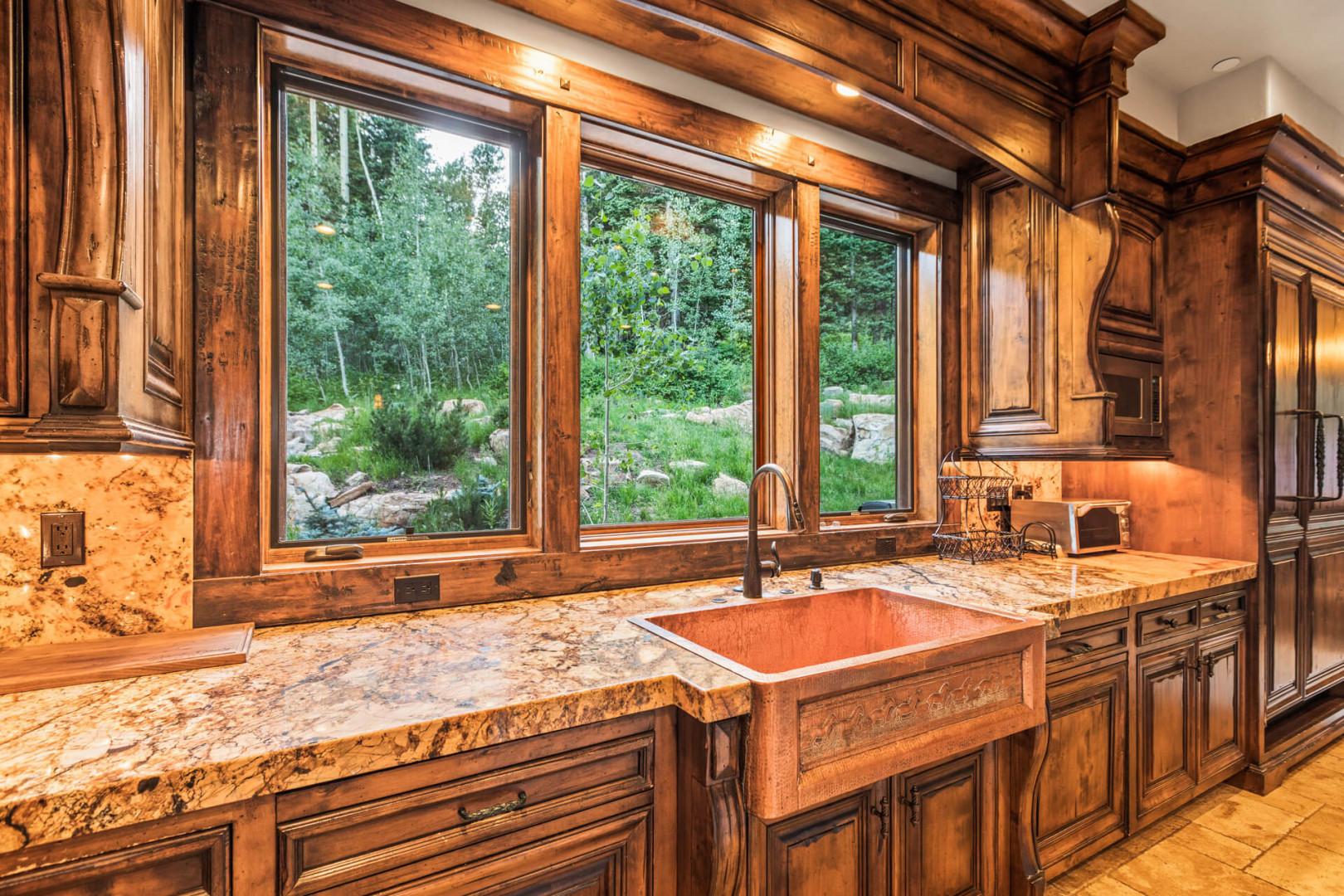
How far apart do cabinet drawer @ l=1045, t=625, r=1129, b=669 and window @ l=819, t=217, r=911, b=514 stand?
864mm

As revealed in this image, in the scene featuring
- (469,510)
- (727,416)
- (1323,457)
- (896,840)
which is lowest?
(896,840)

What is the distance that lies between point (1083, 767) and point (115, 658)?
2455mm

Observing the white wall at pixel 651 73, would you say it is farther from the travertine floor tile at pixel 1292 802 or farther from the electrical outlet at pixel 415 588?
the travertine floor tile at pixel 1292 802

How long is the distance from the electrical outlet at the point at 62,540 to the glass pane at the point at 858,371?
212cm

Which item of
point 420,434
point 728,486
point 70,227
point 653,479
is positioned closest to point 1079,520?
point 728,486

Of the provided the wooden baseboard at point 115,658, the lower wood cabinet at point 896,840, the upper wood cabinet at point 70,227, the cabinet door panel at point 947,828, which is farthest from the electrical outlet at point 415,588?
the cabinet door panel at point 947,828

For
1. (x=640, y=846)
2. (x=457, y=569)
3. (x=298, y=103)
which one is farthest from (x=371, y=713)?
(x=298, y=103)

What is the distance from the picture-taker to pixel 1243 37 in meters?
2.41

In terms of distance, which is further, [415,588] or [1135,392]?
[1135,392]

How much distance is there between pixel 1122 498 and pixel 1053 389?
2.80 feet

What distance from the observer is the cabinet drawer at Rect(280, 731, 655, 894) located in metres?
0.89

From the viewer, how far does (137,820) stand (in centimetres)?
76

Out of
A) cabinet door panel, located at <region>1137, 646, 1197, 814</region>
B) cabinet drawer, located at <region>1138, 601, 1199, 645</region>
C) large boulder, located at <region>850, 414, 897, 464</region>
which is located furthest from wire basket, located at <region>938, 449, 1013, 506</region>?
cabinet door panel, located at <region>1137, 646, 1197, 814</region>

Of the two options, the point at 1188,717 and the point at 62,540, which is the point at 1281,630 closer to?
the point at 1188,717
